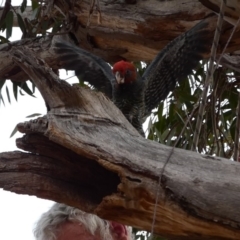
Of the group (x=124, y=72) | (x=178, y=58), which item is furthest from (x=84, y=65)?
(x=178, y=58)

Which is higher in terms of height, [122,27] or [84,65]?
[122,27]

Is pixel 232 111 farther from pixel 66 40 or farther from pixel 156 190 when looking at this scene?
pixel 156 190

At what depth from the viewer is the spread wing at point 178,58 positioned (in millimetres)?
1742

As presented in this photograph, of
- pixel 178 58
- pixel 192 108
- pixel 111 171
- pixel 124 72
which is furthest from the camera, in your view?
pixel 192 108

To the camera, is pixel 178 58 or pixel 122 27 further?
pixel 122 27

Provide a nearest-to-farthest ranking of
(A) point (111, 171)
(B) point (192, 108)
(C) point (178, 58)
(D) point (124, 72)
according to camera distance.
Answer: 1. (A) point (111, 171)
2. (C) point (178, 58)
3. (D) point (124, 72)
4. (B) point (192, 108)

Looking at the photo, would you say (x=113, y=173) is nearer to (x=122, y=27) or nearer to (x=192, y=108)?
(x=122, y=27)

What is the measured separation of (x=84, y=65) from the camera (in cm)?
192

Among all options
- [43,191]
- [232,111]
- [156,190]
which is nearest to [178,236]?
[156,190]

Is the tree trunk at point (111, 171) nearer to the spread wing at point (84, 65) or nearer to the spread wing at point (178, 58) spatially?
the spread wing at point (178, 58)

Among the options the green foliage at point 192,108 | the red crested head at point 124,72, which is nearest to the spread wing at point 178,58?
the red crested head at point 124,72

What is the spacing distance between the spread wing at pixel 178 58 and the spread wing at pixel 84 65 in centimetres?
12

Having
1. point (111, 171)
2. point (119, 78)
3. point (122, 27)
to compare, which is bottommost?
point (111, 171)

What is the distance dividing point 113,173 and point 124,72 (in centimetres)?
91
